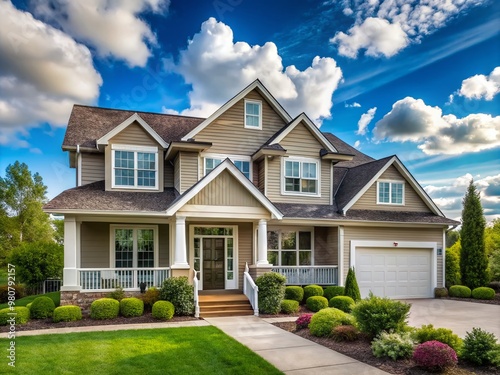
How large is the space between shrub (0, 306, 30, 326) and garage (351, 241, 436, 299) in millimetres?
12451

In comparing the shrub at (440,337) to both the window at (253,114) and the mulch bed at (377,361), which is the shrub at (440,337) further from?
the window at (253,114)

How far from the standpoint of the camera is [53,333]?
32.7ft

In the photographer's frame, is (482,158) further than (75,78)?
No

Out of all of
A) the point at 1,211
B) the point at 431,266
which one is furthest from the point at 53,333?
the point at 1,211

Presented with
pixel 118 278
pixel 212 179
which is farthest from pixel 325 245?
pixel 118 278

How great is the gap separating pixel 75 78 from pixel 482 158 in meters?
10.4

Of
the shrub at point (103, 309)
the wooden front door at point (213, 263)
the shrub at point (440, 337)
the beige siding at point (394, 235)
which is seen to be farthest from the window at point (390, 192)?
the shrub at point (103, 309)

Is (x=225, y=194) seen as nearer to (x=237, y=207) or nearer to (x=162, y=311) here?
(x=237, y=207)

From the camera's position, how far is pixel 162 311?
38.0ft

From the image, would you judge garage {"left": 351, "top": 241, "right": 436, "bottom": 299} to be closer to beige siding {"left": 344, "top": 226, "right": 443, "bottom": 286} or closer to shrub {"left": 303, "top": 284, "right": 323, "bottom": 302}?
beige siding {"left": 344, "top": 226, "right": 443, "bottom": 286}

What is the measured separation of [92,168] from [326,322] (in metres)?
11.2

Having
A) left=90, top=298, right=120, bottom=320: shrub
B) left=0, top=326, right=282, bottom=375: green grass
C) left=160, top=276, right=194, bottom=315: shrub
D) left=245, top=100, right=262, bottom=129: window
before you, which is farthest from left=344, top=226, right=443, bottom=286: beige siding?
left=90, top=298, right=120, bottom=320: shrub

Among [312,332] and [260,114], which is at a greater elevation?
[260,114]

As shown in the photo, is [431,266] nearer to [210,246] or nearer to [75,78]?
[210,246]
